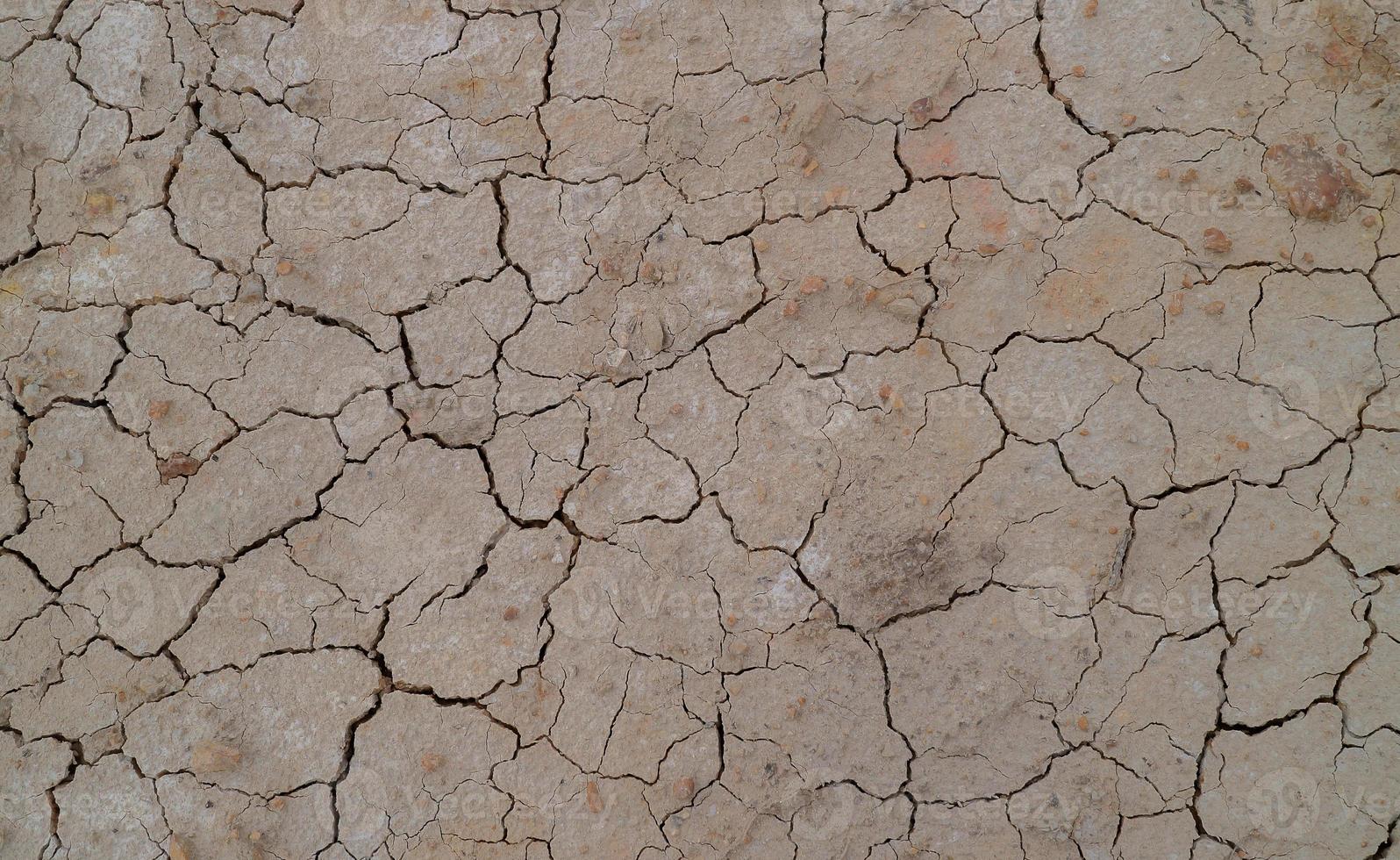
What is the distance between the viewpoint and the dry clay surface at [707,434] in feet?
7.55

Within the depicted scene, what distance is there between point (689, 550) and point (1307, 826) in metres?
1.67

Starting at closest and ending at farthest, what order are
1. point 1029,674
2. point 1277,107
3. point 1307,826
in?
point 1307,826 → point 1029,674 → point 1277,107

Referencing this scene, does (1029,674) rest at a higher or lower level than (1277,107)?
lower

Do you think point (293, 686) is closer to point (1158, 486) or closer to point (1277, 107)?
point (1158, 486)

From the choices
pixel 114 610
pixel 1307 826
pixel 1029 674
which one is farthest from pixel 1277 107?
pixel 114 610

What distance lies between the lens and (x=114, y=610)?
8.25ft

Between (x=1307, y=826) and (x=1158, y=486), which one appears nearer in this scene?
(x=1307, y=826)

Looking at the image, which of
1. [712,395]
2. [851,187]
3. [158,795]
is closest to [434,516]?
[712,395]

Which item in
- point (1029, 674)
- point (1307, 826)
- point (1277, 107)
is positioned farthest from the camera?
point (1277, 107)

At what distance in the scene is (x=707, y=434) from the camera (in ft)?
8.19

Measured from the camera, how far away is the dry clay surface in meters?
2.30

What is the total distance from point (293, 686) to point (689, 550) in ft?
3.80

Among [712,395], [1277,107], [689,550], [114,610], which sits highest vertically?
[114,610]

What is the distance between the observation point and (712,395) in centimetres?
251
